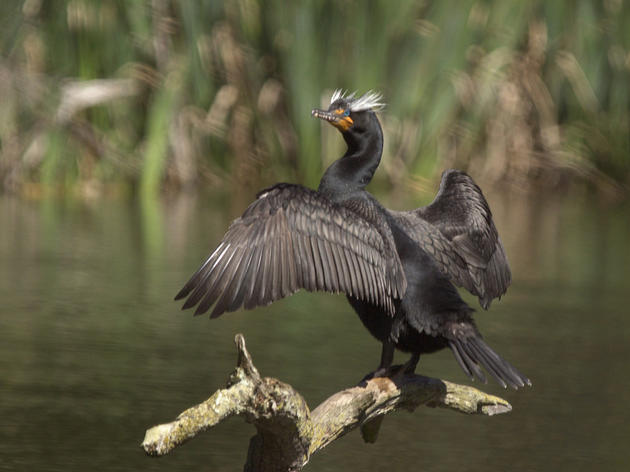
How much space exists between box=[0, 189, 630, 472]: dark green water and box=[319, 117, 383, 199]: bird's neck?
1.15 meters

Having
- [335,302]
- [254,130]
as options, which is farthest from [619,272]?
[254,130]

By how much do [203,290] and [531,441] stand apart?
2086 millimetres

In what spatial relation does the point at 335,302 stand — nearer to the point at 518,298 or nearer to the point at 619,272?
the point at 518,298

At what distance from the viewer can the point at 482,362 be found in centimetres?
395

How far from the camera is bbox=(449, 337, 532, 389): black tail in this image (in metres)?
3.89

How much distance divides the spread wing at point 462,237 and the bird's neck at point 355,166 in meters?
0.19

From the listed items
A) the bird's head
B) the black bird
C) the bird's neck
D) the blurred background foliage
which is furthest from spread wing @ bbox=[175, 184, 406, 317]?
the blurred background foliage

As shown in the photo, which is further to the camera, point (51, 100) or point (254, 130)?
point (254, 130)

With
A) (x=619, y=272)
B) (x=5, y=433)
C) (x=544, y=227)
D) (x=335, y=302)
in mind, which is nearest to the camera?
(x=5, y=433)

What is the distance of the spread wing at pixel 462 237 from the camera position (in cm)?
447

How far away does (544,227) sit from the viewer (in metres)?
11.1

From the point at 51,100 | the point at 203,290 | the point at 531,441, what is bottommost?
the point at 531,441

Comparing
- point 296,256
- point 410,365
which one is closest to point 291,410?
point 296,256

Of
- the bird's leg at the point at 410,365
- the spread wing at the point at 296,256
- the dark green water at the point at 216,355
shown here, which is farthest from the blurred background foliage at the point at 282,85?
the spread wing at the point at 296,256
